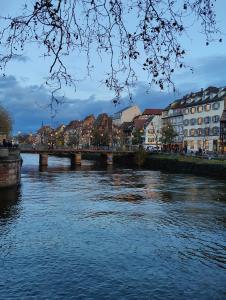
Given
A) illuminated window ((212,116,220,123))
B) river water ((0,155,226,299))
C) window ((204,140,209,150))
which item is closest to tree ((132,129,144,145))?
window ((204,140,209,150))

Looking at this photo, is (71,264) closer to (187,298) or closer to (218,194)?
(187,298)

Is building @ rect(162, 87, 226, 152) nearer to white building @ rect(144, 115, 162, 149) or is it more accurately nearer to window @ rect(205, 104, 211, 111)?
window @ rect(205, 104, 211, 111)

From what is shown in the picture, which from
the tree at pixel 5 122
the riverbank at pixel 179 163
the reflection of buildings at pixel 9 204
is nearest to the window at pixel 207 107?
the riverbank at pixel 179 163

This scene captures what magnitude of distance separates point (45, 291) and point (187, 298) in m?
4.15

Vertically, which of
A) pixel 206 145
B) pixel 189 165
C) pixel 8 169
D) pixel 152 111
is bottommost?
pixel 189 165

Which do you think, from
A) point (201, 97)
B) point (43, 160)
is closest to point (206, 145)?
point (201, 97)

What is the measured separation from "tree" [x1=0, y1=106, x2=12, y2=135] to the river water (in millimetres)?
69483

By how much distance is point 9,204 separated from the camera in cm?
3266

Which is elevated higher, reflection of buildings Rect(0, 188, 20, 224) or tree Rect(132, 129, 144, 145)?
tree Rect(132, 129, 144, 145)

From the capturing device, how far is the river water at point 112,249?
14.3 m

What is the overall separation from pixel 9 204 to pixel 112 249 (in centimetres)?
1546

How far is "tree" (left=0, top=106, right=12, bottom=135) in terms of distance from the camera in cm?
10206

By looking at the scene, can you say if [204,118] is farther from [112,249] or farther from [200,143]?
[112,249]

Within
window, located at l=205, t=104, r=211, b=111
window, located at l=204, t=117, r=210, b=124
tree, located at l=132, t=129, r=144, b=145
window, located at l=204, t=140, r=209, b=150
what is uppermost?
window, located at l=205, t=104, r=211, b=111
